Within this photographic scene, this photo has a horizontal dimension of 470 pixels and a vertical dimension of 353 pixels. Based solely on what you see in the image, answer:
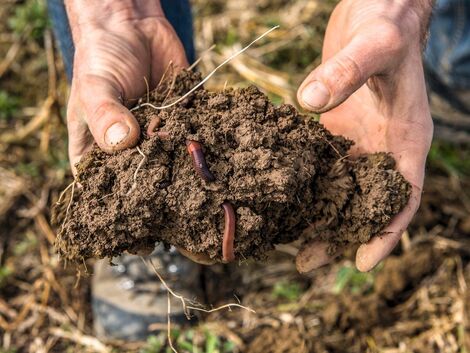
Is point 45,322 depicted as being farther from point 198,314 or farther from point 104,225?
point 104,225

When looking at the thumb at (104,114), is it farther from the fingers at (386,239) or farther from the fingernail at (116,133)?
the fingers at (386,239)

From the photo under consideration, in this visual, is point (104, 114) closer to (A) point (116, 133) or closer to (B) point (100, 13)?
(A) point (116, 133)

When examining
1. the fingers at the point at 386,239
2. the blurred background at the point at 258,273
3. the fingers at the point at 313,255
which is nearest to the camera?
the fingers at the point at 386,239

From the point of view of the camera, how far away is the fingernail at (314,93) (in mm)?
2590

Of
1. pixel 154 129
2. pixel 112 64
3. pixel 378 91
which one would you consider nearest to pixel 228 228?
pixel 154 129

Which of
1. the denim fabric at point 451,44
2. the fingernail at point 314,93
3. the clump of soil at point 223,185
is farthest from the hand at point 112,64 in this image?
the denim fabric at point 451,44

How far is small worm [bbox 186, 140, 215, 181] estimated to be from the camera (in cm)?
255

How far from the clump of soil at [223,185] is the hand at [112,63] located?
126mm

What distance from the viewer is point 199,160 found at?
2.56 meters

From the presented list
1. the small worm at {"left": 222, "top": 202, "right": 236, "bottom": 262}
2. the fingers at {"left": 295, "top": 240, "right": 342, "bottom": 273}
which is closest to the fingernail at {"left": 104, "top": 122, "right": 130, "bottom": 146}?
the small worm at {"left": 222, "top": 202, "right": 236, "bottom": 262}

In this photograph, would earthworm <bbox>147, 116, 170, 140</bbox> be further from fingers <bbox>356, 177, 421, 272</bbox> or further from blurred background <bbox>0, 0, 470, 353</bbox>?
fingers <bbox>356, 177, 421, 272</bbox>

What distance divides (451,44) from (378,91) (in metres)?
1.92

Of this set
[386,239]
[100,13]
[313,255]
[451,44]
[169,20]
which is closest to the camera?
[386,239]

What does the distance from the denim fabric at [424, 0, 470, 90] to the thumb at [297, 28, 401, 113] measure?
2.06 meters
